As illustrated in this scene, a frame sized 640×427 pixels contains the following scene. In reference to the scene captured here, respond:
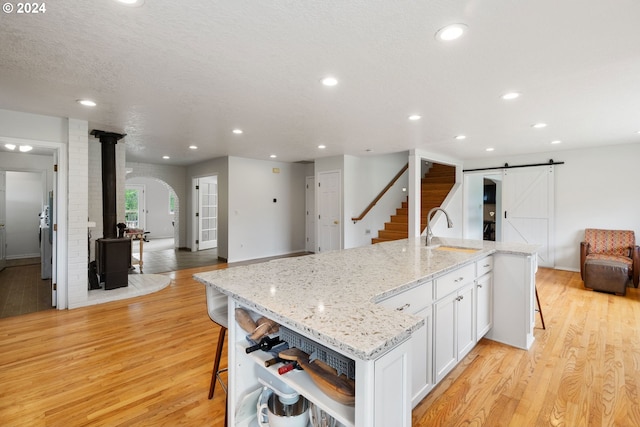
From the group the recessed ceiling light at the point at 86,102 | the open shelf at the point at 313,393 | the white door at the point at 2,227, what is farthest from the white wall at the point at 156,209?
the open shelf at the point at 313,393

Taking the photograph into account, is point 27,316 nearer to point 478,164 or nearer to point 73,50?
point 73,50

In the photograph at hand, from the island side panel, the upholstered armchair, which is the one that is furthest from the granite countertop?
the upholstered armchair

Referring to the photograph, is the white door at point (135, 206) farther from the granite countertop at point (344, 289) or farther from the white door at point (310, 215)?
the granite countertop at point (344, 289)

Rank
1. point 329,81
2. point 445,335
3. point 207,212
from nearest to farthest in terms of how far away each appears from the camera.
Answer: point 445,335, point 329,81, point 207,212

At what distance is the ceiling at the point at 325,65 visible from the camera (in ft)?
5.44

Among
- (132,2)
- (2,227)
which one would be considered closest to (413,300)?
(132,2)

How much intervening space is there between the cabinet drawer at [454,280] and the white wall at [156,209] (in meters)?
10.4

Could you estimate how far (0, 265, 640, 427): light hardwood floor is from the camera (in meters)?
1.88

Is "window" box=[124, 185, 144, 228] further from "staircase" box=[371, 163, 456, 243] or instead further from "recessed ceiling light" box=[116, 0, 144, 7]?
"recessed ceiling light" box=[116, 0, 144, 7]

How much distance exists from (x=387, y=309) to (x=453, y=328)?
136 cm

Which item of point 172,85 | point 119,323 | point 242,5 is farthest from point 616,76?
point 119,323

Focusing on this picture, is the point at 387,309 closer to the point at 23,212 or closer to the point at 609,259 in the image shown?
the point at 609,259

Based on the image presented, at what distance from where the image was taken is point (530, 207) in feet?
20.9

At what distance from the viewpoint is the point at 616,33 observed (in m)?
1.85
